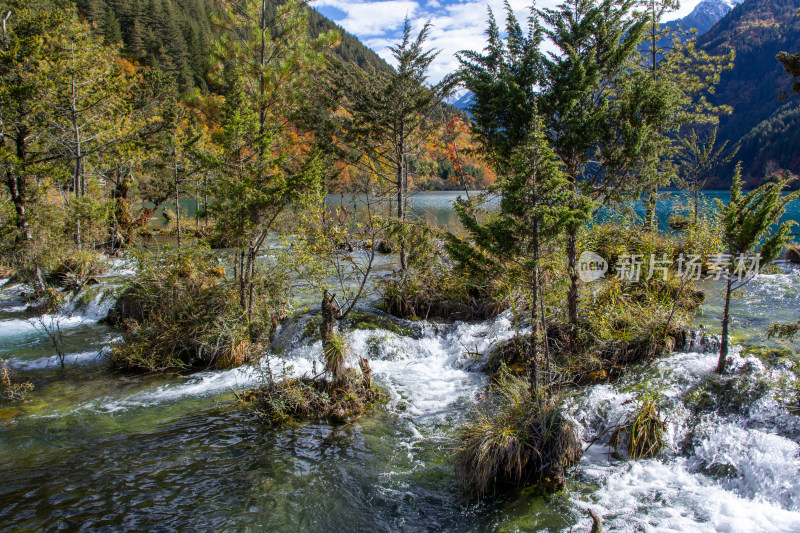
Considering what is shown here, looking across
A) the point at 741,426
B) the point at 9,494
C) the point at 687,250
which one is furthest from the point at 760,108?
the point at 9,494

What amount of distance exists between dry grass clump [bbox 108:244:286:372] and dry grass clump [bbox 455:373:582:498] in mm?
6861

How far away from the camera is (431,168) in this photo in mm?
18484

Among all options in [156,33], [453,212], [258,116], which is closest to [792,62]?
[258,116]

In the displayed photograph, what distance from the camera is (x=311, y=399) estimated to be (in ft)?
27.8

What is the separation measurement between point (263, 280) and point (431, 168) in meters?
8.96

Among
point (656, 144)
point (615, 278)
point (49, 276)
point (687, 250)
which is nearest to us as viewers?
point (656, 144)

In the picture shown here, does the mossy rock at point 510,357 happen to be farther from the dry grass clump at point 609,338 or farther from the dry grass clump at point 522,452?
the dry grass clump at point 522,452

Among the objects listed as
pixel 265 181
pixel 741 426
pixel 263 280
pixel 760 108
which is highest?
pixel 760 108

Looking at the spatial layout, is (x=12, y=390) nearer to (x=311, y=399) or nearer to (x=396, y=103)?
(x=311, y=399)

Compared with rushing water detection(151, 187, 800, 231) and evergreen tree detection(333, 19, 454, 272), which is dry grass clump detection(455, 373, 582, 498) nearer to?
rushing water detection(151, 187, 800, 231)

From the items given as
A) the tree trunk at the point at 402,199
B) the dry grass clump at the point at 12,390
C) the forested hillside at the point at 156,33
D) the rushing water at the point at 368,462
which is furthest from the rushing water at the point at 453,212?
the forested hillside at the point at 156,33

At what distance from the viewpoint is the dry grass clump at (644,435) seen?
6516 millimetres

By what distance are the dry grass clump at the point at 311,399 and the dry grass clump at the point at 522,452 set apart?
2960 millimetres

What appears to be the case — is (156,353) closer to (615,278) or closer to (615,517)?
(615,517)
